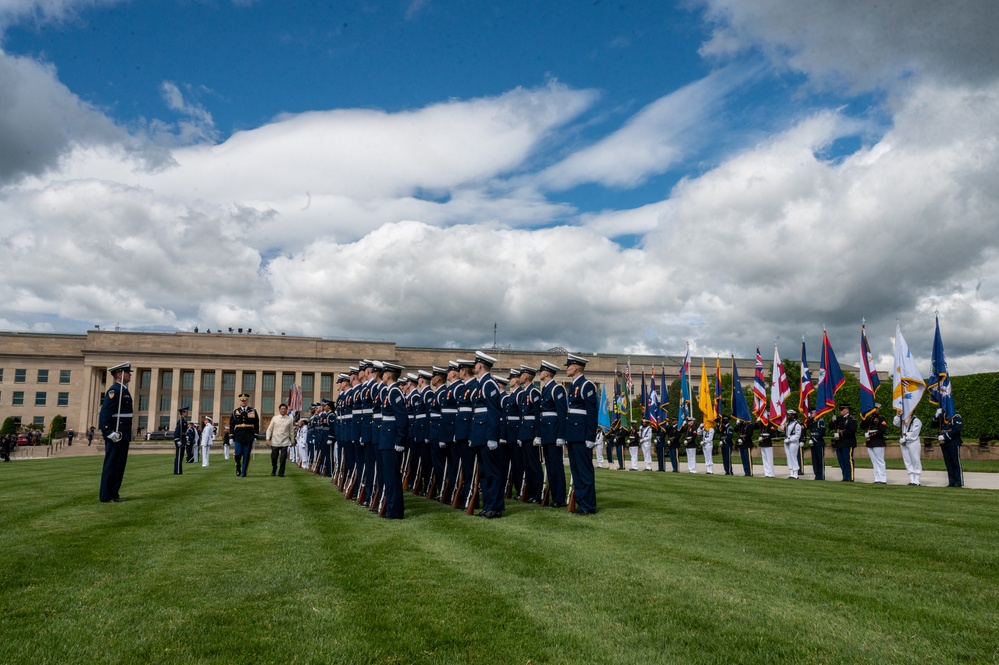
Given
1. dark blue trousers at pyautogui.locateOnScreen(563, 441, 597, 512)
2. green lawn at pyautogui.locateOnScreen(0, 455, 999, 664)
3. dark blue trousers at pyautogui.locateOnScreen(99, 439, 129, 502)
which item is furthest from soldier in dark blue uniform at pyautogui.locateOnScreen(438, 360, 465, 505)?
dark blue trousers at pyautogui.locateOnScreen(99, 439, 129, 502)

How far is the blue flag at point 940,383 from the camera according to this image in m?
18.7

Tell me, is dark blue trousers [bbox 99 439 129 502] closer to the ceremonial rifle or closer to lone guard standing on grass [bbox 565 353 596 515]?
the ceremonial rifle

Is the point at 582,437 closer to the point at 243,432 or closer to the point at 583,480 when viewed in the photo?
the point at 583,480

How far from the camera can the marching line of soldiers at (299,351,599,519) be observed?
37.3ft

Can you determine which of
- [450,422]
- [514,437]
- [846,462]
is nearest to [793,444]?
[846,462]

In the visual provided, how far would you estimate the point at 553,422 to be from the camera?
39.4ft

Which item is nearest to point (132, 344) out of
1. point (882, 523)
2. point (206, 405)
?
point (206, 405)

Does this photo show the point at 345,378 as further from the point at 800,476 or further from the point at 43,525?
the point at 800,476

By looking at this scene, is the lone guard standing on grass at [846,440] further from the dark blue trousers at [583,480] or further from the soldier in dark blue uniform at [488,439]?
the soldier in dark blue uniform at [488,439]

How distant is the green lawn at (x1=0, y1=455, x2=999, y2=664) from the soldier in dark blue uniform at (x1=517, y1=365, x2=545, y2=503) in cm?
200

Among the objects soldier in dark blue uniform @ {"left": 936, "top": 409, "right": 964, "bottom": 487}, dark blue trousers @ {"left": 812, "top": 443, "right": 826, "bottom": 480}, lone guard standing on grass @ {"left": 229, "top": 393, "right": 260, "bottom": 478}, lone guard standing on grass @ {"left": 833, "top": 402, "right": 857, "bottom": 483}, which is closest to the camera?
soldier in dark blue uniform @ {"left": 936, "top": 409, "right": 964, "bottom": 487}

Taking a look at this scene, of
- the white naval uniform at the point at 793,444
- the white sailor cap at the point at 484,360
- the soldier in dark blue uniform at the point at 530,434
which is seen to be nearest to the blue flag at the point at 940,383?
the white naval uniform at the point at 793,444

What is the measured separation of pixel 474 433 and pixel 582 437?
1785mm

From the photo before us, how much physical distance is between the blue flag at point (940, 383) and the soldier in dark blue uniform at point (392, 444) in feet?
49.6
